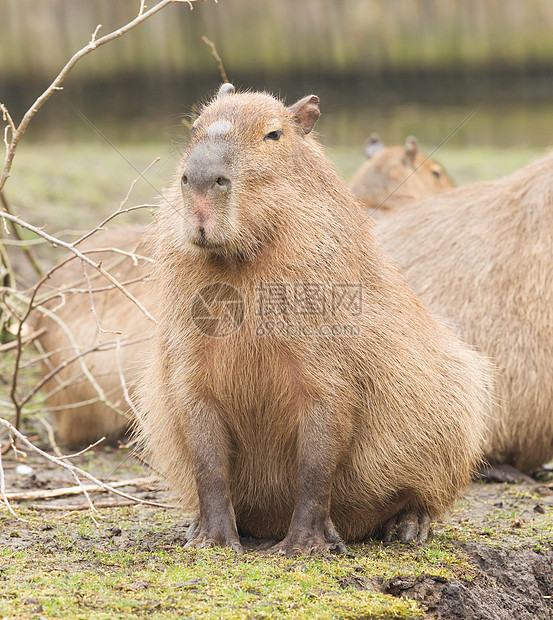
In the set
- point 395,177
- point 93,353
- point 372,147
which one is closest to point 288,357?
point 93,353

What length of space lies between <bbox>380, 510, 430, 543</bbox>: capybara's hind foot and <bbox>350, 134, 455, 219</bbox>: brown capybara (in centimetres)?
332

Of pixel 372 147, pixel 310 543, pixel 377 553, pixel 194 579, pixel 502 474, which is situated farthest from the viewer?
pixel 372 147

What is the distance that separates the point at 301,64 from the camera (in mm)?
9570

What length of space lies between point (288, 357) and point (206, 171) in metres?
0.64

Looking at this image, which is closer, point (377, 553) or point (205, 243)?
point (205, 243)

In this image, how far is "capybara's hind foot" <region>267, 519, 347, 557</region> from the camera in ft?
9.73

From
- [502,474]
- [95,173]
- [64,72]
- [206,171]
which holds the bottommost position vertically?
[502,474]

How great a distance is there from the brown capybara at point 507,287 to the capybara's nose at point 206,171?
6.88 feet

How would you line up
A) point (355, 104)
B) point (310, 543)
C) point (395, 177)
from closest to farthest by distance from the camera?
point (310, 543), point (395, 177), point (355, 104)

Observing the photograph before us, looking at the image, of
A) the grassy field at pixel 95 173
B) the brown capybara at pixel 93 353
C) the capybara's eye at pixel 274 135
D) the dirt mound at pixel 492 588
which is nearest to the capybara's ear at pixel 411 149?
the grassy field at pixel 95 173

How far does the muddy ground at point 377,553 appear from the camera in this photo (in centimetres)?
267

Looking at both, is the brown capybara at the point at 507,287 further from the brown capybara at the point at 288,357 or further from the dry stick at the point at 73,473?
the dry stick at the point at 73,473

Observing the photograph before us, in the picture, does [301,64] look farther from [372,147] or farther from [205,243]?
[205,243]

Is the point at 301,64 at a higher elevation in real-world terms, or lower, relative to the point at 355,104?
higher
